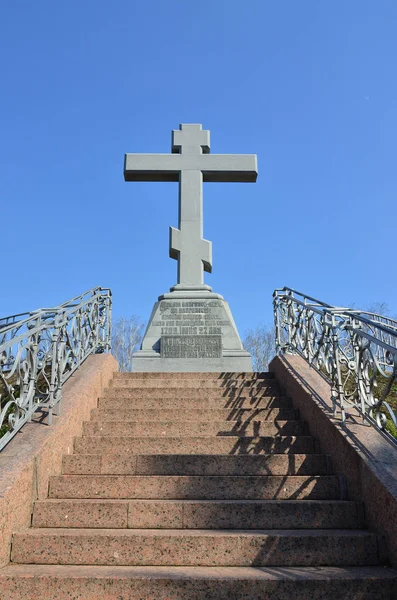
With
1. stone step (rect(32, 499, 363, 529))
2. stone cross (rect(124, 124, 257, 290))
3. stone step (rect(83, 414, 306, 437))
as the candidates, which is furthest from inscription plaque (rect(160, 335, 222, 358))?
stone step (rect(32, 499, 363, 529))

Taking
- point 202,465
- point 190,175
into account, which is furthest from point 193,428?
point 190,175

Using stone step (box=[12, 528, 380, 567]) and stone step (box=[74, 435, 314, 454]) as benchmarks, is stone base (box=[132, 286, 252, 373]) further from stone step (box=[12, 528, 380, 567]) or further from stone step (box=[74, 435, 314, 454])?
stone step (box=[12, 528, 380, 567])

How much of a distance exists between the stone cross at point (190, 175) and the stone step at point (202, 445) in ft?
14.8

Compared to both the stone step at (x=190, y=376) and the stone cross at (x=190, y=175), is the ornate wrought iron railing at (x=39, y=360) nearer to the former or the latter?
the stone step at (x=190, y=376)

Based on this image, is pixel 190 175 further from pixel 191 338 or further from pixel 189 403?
pixel 189 403

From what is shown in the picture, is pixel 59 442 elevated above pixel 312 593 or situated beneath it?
elevated above

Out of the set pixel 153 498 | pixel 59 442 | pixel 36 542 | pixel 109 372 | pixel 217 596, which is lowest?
pixel 217 596

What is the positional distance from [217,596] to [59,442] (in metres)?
2.14

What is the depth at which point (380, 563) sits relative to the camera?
3268 mm

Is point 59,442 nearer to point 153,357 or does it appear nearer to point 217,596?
point 217,596

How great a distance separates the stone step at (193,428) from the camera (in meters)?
5.15

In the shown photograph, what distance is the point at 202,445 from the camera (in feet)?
15.7

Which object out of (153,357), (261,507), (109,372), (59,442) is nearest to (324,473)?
(261,507)

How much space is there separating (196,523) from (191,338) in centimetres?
468
